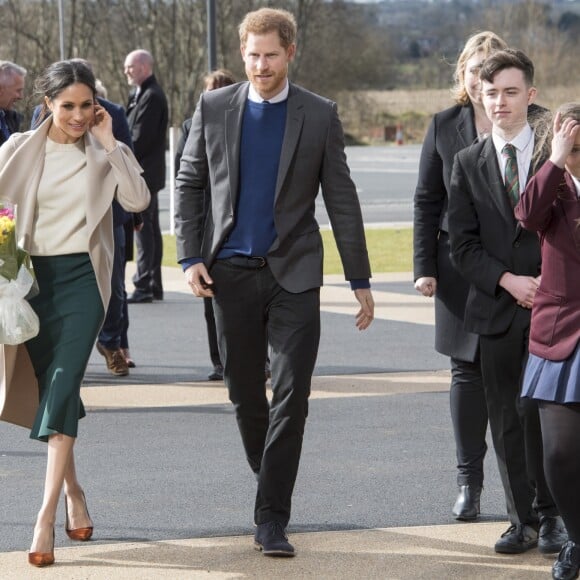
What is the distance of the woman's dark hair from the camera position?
5.32 meters

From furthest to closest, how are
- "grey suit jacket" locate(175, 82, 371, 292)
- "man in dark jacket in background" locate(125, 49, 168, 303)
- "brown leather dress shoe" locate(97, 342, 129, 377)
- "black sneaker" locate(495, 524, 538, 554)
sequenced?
"man in dark jacket in background" locate(125, 49, 168, 303), "brown leather dress shoe" locate(97, 342, 129, 377), "grey suit jacket" locate(175, 82, 371, 292), "black sneaker" locate(495, 524, 538, 554)

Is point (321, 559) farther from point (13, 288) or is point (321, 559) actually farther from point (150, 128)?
point (150, 128)

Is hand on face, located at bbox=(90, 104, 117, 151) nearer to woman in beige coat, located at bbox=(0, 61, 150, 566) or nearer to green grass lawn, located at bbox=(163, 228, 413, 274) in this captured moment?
woman in beige coat, located at bbox=(0, 61, 150, 566)

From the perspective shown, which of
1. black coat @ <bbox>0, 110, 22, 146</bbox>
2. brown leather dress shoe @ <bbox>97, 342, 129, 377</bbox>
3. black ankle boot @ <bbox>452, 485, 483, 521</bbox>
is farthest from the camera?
brown leather dress shoe @ <bbox>97, 342, 129, 377</bbox>

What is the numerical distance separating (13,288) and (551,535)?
2.13 meters

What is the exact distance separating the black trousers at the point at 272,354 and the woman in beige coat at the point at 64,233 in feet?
1.57

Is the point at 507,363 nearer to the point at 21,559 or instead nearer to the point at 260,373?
the point at 260,373

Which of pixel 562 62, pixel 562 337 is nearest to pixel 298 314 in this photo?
pixel 562 337

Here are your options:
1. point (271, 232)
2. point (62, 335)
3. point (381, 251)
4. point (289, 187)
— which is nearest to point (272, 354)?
point (271, 232)

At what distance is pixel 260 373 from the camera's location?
215 inches

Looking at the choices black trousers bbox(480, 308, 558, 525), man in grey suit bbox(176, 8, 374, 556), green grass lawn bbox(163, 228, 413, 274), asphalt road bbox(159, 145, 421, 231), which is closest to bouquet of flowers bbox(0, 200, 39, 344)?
man in grey suit bbox(176, 8, 374, 556)

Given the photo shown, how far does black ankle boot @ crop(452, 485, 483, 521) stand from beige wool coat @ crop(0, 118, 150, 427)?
1.61 metres

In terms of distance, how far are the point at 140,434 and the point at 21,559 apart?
2360mm

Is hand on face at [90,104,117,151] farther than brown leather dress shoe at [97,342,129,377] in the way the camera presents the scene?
No
